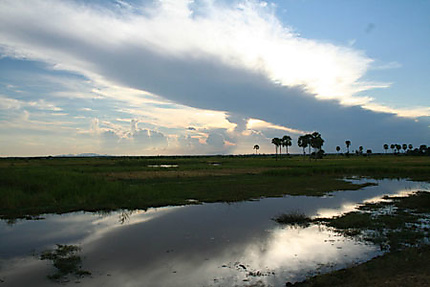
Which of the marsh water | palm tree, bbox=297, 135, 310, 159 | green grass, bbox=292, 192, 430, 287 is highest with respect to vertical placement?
palm tree, bbox=297, 135, 310, 159

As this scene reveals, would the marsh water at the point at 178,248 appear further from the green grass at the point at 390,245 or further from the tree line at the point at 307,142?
the tree line at the point at 307,142

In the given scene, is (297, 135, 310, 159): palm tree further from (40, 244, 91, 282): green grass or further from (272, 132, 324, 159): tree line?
(40, 244, 91, 282): green grass

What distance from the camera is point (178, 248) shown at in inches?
567

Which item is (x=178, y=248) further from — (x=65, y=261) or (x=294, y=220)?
(x=294, y=220)

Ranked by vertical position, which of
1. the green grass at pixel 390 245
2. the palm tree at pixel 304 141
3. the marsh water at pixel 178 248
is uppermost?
the palm tree at pixel 304 141

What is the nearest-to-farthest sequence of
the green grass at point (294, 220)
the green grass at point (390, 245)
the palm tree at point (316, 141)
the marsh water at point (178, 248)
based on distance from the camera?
the green grass at point (390, 245) < the marsh water at point (178, 248) < the green grass at point (294, 220) < the palm tree at point (316, 141)

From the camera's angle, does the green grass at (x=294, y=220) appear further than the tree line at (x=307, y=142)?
No

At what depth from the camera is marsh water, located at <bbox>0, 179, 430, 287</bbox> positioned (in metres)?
11.0

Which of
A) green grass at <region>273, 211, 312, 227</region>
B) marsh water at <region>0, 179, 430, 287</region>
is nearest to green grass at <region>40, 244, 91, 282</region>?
marsh water at <region>0, 179, 430, 287</region>

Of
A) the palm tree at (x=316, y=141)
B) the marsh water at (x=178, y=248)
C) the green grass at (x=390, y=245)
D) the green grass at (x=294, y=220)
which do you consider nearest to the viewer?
the green grass at (x=390, y=245)

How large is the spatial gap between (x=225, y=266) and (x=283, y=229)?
272 inches

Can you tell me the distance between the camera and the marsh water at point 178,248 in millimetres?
10977

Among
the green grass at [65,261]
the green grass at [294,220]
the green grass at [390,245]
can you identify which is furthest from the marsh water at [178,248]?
the green grass at [390,245]

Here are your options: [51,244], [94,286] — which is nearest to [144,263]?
[94,286]
